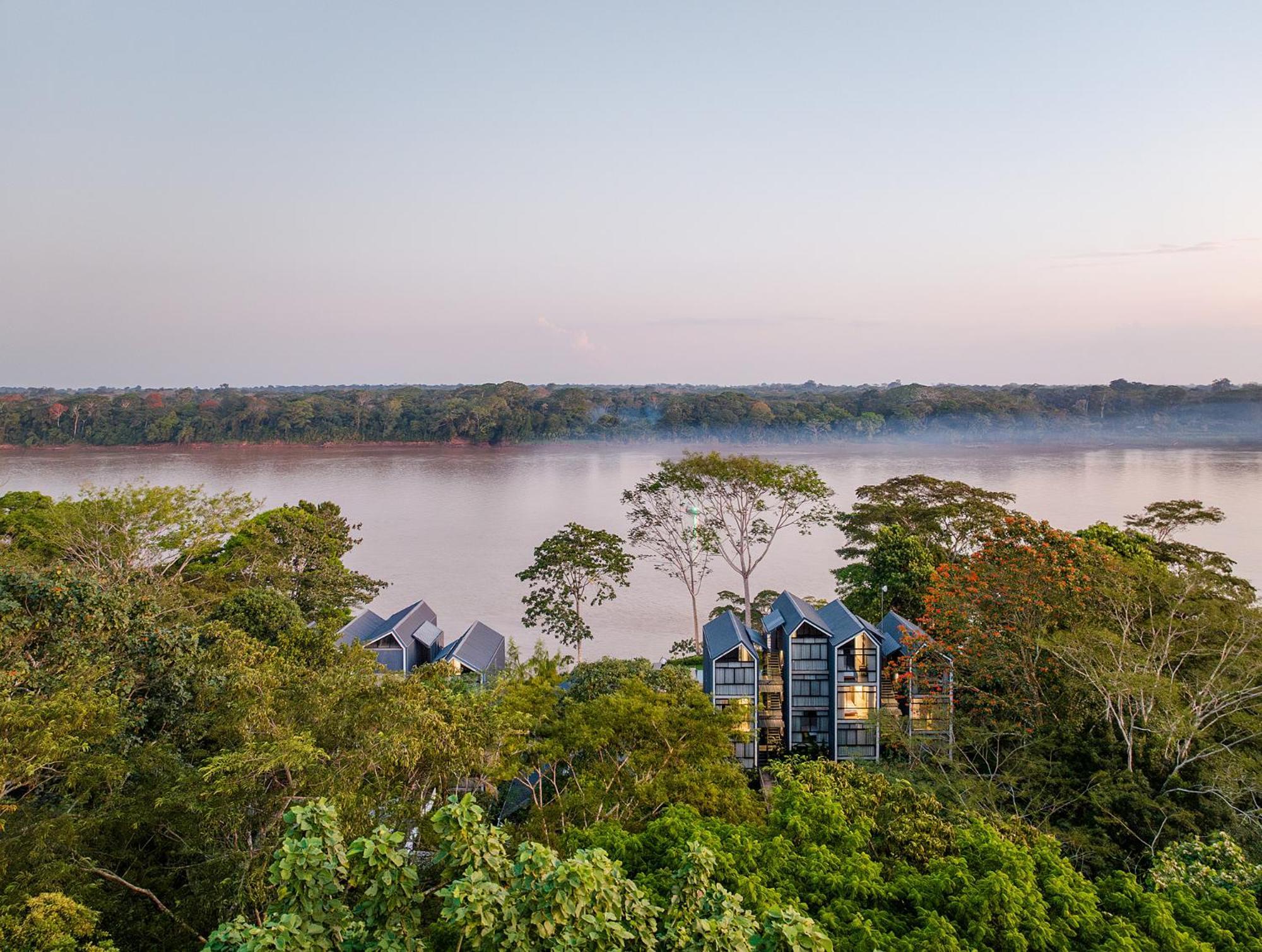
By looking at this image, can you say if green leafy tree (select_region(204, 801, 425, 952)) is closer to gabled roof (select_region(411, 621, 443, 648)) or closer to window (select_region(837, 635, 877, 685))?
window (select_region(837, 635, 877, 685))

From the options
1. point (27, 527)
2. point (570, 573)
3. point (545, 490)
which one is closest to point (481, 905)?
point (570, 573)

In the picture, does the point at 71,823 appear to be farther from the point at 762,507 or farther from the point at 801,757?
the point at 762,507

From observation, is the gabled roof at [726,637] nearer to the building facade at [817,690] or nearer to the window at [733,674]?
the building facade at [817,690]

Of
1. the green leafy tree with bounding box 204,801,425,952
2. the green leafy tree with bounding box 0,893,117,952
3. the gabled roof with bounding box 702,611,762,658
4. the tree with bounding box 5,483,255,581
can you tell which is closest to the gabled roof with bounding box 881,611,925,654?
the gabled roof with bounding box 702,611,762,658

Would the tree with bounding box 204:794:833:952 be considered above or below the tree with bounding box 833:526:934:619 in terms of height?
above

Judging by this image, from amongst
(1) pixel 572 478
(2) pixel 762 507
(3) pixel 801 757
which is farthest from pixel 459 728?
(1) pixel 572 478

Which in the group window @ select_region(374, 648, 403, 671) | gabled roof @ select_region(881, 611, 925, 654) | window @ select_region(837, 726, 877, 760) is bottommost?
window @ select_region(837, 726, 877, 760)
